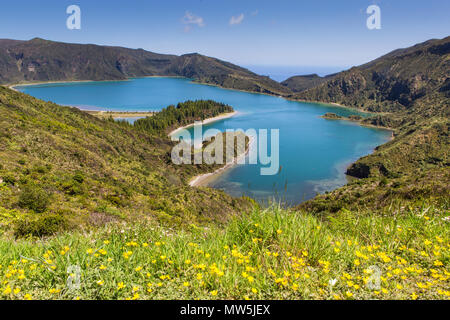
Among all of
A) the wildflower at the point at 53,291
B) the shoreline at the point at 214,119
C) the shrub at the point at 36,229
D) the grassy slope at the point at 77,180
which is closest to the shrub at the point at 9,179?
the grassy slope at the point at 77,180

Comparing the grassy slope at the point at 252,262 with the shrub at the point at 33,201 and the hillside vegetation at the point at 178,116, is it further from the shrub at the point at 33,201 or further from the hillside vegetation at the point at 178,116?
the hillside vegetation at the point at 178,116

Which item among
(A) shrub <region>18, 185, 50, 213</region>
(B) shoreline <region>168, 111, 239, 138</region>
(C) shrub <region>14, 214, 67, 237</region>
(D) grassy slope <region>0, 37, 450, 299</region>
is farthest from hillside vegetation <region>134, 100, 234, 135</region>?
(D) grassy slope <region>0, 37, 450, 299</region>

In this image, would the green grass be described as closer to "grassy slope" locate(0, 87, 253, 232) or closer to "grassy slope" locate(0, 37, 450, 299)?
"grassy slope" locate(0, 37, 450, 299)

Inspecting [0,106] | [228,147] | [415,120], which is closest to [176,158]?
[228,147]

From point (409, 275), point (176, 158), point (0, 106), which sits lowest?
point (176, 158)

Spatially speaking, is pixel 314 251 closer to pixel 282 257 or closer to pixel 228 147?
pixel 282 257

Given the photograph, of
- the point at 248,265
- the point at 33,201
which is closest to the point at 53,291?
the point at 248,265

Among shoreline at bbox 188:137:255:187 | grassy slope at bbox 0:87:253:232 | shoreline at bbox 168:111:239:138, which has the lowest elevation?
shoreline at bbox 188:137:255:187
